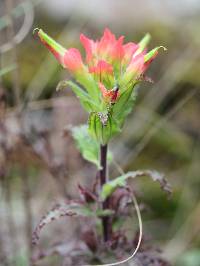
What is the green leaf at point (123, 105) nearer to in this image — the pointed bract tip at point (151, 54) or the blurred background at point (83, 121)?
the pointed bract tip at point (151, 54)

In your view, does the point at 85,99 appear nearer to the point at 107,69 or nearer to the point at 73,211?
the point at 107,69

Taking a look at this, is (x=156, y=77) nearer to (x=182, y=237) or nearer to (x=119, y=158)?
(x=119, y=158)

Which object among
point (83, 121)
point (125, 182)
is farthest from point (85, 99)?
point (83, 121)

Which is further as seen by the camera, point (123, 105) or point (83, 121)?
point (83, 121)

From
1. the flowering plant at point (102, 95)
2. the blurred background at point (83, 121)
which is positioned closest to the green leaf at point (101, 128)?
the flowering plant at point (102, 95)

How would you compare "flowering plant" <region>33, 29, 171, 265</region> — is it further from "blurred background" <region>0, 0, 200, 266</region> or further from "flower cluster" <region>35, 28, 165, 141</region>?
"blurred background" <region>0, 0, 200, 266</region>

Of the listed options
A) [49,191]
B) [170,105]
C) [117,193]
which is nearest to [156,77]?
[170,105]
